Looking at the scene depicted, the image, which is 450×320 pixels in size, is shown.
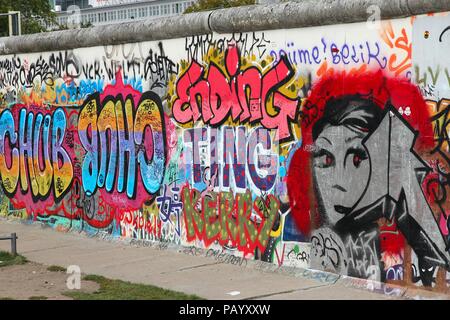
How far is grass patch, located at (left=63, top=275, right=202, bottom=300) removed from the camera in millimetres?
8695

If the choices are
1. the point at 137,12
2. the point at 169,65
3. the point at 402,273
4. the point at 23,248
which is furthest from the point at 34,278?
the point at 137,12

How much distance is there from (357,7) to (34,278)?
16.2 ft

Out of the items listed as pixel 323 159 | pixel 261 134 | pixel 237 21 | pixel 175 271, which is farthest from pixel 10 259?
pixel 323 159

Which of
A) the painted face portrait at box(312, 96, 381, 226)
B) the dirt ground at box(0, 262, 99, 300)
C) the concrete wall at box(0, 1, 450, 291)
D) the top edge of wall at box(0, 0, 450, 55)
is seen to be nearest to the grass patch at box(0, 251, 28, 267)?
the dirt ground at box(0, 262, 99, 300)

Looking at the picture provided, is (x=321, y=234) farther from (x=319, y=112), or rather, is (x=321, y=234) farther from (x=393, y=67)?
(x=393, y=67)

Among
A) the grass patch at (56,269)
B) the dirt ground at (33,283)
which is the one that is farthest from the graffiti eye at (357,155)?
the grass patch at (56,269)

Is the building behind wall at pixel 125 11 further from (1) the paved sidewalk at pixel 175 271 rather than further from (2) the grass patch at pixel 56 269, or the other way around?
(2) the grass patch at pixel 56 269

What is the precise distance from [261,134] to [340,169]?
1274mm

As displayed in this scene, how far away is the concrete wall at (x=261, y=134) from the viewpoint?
8.41 metres

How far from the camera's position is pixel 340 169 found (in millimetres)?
9250

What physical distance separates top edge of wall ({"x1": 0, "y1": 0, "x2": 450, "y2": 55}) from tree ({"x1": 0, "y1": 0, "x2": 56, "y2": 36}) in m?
23.9

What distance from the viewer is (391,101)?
8.59 m

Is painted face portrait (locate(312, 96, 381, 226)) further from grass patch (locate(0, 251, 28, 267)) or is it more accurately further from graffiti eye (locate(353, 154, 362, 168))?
grass patch (locate(0, 251, 28, 267))

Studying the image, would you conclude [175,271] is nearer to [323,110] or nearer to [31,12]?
[323,110]
